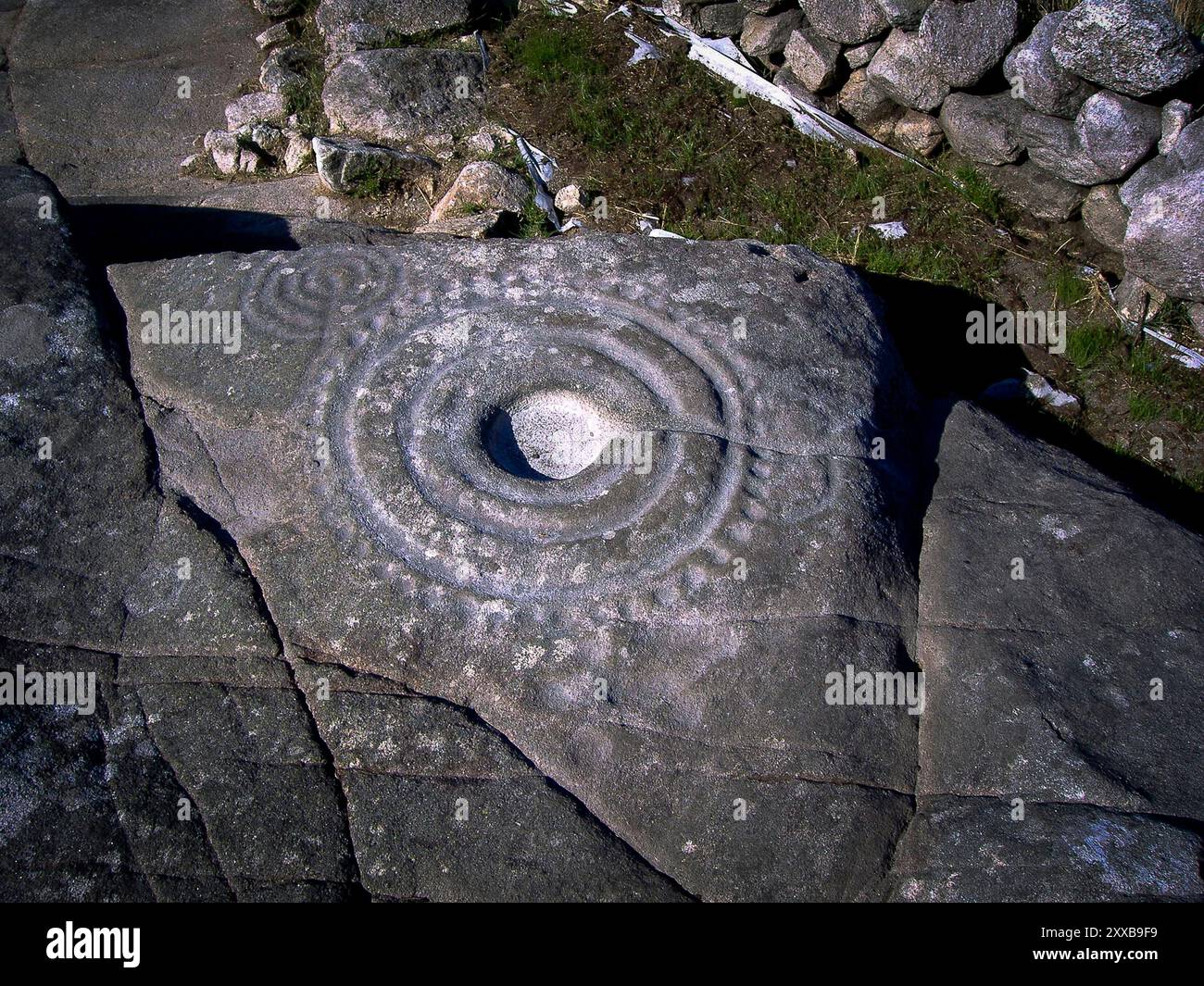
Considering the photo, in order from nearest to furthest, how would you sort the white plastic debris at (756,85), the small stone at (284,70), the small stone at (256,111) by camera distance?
1. the white plastic debris at (756,85)
2. the small stone at (256,111)
3. the small stone at (284,70)

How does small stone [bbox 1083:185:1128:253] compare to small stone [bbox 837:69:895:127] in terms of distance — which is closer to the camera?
small stone [bbox 1083:185:1128:253]

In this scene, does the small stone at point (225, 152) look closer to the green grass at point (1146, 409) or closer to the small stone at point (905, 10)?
the small stone at point (905, 10)

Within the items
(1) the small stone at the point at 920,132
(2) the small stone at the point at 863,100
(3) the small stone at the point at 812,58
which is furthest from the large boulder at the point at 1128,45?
(3) the small stone at the point at 812,58

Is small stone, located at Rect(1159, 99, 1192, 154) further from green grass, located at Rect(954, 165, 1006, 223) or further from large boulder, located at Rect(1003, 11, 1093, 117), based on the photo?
green grass, located at Rect(954, 165, 1006, 223)

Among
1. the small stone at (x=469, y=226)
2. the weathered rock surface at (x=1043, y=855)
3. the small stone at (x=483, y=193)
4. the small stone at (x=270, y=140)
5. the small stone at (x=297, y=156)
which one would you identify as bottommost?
the weathered rock surface at (x=1043, y=855)

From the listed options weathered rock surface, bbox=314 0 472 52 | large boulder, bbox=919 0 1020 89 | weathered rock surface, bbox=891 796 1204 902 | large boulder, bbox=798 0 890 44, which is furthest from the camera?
weathered rock surface, bbox=314 0 472 52

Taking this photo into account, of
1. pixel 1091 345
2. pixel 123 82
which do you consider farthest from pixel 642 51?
pixel 1091 345

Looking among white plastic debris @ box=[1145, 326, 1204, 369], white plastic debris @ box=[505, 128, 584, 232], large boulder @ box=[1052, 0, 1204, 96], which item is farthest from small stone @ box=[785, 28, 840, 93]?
white plastic debris @ box=[1145, 326, 1204, 369]
